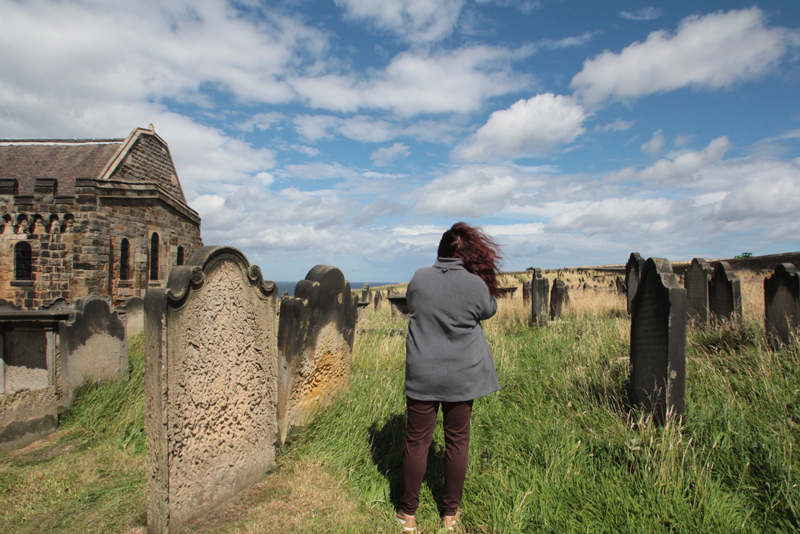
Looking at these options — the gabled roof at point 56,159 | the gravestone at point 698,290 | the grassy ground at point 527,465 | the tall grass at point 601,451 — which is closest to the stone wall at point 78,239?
the gabled roof at point 56,159

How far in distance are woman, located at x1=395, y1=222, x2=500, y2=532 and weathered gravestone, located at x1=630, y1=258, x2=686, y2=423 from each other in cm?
151

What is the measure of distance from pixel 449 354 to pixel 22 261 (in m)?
20.7

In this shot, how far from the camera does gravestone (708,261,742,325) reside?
5.49m

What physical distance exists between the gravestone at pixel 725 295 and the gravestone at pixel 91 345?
27.1 ft

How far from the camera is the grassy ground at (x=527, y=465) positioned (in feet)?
8.05

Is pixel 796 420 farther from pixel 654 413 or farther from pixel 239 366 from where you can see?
pixel 239 366

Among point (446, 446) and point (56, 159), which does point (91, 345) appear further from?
point (56, 159)

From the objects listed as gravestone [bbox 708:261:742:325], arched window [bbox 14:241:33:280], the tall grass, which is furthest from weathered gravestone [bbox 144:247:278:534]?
arched window [bbox 14:241:33:280]

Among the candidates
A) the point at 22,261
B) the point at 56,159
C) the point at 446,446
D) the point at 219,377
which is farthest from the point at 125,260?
the point at 446,446

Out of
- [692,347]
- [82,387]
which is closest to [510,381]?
[692,347]

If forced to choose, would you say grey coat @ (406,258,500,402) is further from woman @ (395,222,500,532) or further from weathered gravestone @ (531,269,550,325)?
weathered gravestone @ (531,269,550,325)

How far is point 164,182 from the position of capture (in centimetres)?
2138

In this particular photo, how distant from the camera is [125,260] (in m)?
16.4

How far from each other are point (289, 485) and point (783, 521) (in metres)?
3.06
